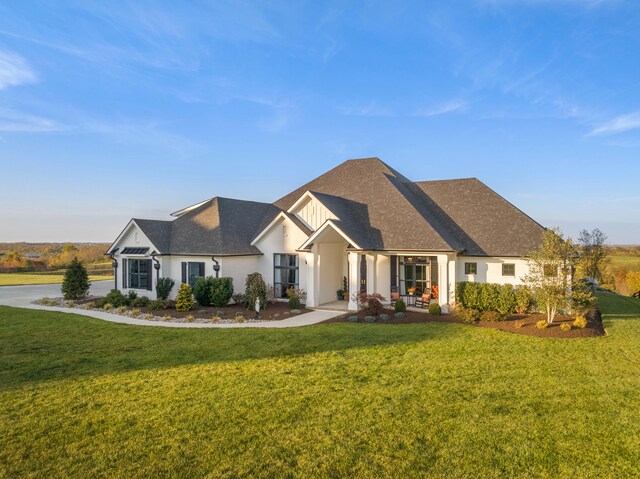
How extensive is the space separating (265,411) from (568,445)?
4679mm

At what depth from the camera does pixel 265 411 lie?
6.55 metres

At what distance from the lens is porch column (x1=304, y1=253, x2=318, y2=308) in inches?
762

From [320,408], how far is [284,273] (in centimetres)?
1478

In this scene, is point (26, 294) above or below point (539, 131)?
below

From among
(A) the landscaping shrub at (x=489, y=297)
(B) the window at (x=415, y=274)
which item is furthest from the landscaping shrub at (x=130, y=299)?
(A) the landscaping shrub at (x=489, y=297)

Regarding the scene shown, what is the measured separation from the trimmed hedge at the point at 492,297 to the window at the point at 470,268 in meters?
2.03

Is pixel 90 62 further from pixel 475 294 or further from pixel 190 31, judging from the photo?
pixel 475 294

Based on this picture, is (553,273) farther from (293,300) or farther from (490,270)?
(293,300)

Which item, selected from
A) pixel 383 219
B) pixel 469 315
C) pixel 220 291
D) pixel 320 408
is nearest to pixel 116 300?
A: pixel 220 291

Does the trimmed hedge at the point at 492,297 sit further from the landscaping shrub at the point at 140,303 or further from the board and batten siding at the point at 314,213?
the landscaping shrub at the point at 140,303

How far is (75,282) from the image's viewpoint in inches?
874

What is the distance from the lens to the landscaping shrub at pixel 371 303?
16.8 m

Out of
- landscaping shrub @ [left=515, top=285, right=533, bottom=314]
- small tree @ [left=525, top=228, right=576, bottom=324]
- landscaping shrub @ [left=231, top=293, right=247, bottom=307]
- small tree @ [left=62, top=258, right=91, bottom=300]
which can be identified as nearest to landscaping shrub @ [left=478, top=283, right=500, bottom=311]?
landscaping shrub @ [left=515, top=285, right=533, bottom=314]

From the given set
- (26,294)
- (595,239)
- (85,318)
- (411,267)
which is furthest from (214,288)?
(595,239)
